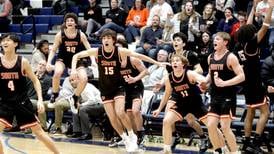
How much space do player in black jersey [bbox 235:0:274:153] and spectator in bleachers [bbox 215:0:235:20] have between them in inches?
133

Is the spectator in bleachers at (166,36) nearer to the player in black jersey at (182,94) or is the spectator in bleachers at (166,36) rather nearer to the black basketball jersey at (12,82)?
the player in black jersey at (182,94)

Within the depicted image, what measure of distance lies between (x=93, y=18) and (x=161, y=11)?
84.3 inches

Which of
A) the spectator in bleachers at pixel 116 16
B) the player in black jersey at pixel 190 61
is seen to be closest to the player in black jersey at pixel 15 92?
the player in black jersey at pixel 190 61

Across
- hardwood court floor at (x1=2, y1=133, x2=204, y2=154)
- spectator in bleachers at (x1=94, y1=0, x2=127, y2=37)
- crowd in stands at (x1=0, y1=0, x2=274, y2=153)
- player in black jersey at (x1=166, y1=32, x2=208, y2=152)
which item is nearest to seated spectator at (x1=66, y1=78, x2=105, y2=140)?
crowd in stands at (x1=0, y1=0, x2=274, y2=153)

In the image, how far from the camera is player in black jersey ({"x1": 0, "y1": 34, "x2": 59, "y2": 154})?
26.5 feet

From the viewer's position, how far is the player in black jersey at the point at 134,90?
32.7ft

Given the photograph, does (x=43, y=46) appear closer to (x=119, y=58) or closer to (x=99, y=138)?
(x=99, y=138)

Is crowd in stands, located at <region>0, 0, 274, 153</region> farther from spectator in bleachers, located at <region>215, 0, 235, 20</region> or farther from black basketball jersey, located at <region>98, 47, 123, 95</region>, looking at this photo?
black basketball jersey, located at <region>98, 47, 123, 95</region>

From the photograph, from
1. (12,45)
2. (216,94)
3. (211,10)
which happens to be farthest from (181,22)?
(12,45)

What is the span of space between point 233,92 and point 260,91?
1.05m

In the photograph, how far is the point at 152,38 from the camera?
12.9m

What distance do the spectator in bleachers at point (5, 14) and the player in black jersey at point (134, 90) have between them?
7260 millimetres

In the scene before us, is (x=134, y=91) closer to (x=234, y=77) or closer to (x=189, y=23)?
(x=234, y=77)

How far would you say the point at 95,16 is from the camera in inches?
578
